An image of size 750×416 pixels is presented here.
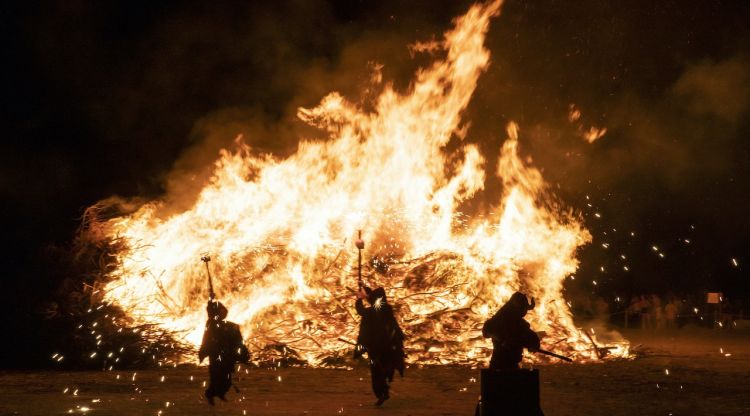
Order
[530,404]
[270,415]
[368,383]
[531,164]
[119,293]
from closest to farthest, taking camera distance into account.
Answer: [530,404] < [270,415] < [368,383] < [119,293] < [531,164]

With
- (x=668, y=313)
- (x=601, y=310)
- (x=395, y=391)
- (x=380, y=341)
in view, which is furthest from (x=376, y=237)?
(x=601, y=310)

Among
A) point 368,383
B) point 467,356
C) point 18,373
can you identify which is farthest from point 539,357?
point 18,373

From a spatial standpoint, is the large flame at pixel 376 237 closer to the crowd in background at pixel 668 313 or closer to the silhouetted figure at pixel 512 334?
the silhouetted figure at pixel 512 334

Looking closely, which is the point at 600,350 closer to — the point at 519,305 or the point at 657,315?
the point at 519,305

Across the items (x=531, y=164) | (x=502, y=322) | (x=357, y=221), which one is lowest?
(x=502, y=322)

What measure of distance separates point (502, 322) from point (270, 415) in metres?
3.20

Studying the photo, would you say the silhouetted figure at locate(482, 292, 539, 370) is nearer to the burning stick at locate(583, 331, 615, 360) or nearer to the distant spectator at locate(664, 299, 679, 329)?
Result: the burning stick at locate(583, 331, 615, 360)

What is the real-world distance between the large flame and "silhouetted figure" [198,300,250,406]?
14.0ft

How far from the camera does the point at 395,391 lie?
11.6 m

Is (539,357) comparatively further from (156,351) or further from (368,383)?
(156,351)

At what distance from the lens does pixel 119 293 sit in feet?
51.9

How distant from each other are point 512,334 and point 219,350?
4.43 metres

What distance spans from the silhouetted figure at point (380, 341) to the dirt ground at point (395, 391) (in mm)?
386

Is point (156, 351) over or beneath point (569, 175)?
beneath
